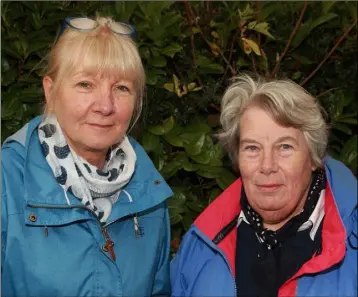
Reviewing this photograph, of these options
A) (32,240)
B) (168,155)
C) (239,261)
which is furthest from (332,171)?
(32,240)

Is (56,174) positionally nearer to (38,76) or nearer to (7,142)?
(7,142)

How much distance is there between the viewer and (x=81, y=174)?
331cm

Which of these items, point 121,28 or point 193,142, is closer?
point 121,28

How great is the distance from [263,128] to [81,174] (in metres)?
0.91

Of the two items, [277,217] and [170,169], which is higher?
[277,217]

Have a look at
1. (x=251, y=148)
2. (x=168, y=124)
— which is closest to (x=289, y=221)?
(x=251, y=148)

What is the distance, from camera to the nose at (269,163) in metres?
3.42

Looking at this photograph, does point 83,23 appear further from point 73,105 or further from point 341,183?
point 341,183

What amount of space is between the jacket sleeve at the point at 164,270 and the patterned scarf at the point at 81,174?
0.33 metres

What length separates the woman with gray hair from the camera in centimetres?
333

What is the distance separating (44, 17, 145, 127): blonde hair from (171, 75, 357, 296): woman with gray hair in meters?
0.63

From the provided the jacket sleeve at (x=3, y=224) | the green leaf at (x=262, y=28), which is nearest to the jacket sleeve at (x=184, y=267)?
the jacket sleeve at (x=3, y=224)

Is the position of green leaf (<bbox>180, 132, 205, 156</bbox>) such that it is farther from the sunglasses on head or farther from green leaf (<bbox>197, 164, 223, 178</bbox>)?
the sunglasses on head

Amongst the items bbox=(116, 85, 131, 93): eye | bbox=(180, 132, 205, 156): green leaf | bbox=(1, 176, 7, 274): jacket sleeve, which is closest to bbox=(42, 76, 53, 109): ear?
bbox=(116, 85, 131, 93): eye
